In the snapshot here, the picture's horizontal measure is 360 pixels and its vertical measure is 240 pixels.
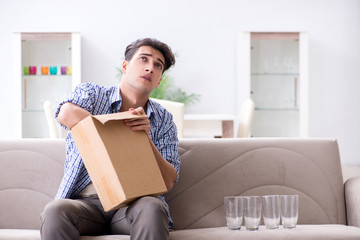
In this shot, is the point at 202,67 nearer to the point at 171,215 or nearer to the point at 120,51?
the point at 120,51

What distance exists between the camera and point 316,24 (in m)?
6.18

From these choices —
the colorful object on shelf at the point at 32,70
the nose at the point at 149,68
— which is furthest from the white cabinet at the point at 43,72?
the nose at the point at 149,68

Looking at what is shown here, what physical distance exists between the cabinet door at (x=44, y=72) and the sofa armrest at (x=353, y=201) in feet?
13.0

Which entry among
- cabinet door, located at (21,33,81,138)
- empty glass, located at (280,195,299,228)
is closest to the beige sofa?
empty glass, located at (280,195,299,228)

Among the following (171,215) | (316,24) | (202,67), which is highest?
(316,24)

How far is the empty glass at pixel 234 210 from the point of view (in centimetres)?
181

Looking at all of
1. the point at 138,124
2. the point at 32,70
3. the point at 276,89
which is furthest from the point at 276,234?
the point at 32,70

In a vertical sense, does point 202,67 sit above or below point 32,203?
above

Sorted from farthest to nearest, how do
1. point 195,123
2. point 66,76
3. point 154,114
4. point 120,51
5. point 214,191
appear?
point 120,51
point 66,76
point 195,123
point 214,191
point 154,114

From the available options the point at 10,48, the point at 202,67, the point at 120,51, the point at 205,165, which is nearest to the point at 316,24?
the point at 202,67

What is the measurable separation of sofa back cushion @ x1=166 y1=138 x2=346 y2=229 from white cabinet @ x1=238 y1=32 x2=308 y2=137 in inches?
139

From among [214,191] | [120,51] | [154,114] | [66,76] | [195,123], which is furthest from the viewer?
[120,51]

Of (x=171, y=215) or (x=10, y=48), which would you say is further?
(x=10, y=48)

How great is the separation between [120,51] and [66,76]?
2.45 ft
